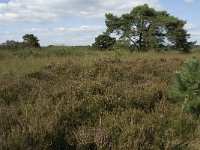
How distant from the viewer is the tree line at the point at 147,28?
24.4 metres

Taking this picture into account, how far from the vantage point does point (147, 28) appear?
24938mm

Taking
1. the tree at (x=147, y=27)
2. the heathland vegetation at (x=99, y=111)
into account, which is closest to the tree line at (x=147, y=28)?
the tree at (x=147, y=27)

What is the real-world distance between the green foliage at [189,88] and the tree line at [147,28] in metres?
17.3

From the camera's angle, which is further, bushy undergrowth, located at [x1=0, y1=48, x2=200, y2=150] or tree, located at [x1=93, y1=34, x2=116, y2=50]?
tree, located at [x1=93, y1=34, x2=116, y2=50]

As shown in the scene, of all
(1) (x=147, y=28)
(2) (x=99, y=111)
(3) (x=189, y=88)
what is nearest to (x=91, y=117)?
(2) (x=99, y=111)

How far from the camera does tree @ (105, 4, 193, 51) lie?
24.4 m

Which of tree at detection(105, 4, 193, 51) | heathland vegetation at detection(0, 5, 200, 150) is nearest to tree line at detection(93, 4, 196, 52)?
tree at detection(105, 4, 193, 51)

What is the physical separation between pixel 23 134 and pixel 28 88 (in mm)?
2996

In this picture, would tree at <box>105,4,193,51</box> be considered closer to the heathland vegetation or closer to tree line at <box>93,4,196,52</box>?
tree line at <box>93,4,196,52</box>

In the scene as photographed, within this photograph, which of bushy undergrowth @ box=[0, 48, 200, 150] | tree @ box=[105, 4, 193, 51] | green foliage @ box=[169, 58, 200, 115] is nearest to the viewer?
bushy undergrowth @ box=[0, 48, 200, 150]

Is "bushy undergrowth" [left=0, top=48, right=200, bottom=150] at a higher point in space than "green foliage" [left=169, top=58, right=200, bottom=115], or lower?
lower

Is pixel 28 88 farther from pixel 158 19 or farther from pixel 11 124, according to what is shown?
pixel 158 19

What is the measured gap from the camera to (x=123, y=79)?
8.91 metres

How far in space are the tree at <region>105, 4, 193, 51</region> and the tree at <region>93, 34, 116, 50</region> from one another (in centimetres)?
84
